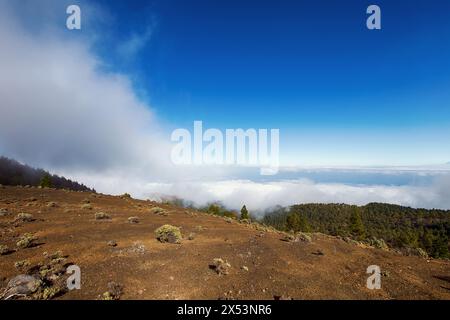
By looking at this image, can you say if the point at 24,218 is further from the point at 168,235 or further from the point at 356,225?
the point at 356,225

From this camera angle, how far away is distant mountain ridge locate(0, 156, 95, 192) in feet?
469

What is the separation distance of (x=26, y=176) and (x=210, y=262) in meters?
180

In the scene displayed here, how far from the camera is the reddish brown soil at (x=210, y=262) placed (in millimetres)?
11867

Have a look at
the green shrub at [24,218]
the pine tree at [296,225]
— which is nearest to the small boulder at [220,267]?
the green shrub at [24,218]

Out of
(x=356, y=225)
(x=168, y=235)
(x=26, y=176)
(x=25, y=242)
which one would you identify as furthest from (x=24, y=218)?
(x=26, y=176)

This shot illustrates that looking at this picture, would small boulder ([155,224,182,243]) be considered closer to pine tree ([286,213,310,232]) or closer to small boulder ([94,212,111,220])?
small boulder ([94,212,111,220])

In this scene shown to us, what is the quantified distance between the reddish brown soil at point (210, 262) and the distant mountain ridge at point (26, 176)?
144 metres

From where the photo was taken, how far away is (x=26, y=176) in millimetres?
152250

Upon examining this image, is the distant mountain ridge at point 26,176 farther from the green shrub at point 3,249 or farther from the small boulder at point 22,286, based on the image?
the small boulder at point 22,286

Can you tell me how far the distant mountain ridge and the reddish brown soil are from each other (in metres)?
144

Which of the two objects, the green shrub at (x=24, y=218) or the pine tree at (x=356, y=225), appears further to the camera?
the pine tree at (x=356, y=225)

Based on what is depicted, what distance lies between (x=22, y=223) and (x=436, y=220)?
21422 cm
